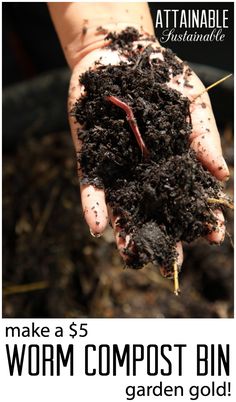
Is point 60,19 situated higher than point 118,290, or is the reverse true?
point 60,19

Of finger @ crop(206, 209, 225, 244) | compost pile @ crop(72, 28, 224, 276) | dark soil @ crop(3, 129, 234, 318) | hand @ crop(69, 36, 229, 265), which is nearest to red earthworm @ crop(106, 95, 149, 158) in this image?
compost pile @ crop(72, 28, 224, 276)

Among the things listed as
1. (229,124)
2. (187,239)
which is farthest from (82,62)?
(229,124)

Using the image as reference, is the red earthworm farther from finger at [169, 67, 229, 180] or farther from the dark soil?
the dark soil

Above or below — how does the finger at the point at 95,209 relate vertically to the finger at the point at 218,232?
above

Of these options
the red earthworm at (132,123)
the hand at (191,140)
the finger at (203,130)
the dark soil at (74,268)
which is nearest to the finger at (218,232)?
the hand at (191,140)

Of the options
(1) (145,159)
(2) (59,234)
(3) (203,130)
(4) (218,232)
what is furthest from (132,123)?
(2) (59,234)

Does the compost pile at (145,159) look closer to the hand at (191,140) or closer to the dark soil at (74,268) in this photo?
the hand at (191,140)

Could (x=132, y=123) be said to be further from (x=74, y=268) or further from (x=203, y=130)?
(x=74, y=268)

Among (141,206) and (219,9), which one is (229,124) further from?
(141,206)
